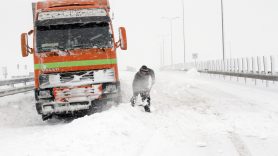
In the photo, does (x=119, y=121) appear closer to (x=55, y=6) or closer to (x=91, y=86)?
(x=91, y=86)

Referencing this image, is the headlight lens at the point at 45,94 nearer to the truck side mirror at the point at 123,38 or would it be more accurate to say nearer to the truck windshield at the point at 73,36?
the truck windshield at the point at 73,36

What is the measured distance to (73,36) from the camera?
11.7 meters

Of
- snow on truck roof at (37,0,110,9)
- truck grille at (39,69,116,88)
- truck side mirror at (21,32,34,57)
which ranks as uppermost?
snow on truck roof at (37,0,110,9)

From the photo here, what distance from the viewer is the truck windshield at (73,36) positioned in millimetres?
11523

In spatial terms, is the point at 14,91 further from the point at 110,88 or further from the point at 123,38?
the point at 123,38

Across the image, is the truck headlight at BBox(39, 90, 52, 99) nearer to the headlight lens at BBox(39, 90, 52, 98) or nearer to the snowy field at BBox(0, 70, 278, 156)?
the headlight lens at BBox(39, 90, 52, 98)

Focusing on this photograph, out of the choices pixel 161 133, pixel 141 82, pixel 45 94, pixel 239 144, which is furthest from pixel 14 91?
pixel 239 144

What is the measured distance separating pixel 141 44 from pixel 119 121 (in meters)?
188

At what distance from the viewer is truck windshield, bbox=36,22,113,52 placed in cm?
1152

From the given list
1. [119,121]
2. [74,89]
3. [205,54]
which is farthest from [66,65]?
[205,54]

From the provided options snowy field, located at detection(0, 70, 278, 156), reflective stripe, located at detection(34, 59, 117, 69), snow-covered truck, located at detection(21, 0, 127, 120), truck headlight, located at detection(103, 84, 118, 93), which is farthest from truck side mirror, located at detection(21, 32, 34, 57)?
truck headlight, located at detection(103, 84, 118, 93)

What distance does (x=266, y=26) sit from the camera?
15950 cm

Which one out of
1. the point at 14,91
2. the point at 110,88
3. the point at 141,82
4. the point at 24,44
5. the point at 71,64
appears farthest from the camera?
the point at 14,91

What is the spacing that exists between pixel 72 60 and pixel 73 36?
0.74 meters
